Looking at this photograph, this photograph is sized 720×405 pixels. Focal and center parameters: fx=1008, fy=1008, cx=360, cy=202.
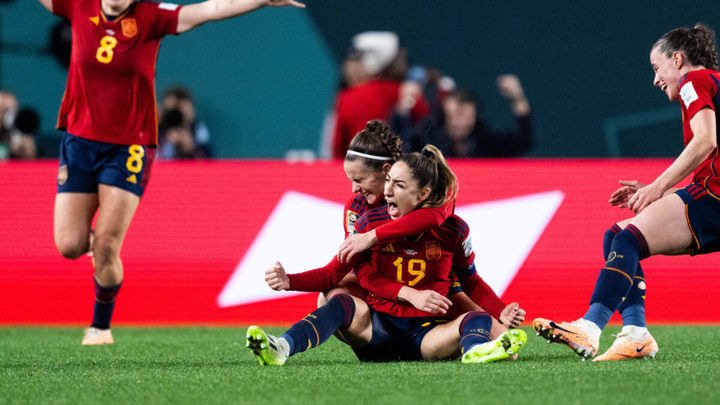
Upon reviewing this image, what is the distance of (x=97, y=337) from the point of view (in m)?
5.85

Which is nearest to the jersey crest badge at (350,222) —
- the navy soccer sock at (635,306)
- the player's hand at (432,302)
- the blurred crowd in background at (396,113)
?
the player's hand at (432,302)

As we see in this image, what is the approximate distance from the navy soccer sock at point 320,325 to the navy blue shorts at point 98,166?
1815mm

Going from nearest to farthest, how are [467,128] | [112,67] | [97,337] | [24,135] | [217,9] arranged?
[217,9] → [112,67] → [97,337] → [467,128] → [24,135]

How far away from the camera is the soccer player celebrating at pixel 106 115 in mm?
5664

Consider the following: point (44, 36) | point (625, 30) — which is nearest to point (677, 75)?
point (625, 30)

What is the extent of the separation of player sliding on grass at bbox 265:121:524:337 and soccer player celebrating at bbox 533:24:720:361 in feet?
1.26

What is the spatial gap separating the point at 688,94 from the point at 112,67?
313 centimetres

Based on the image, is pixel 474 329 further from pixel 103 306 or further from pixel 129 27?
pixel 129 27

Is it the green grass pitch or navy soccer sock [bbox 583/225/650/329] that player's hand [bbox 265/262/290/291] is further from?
navy soccer sock [bbox 583/225/650/329]

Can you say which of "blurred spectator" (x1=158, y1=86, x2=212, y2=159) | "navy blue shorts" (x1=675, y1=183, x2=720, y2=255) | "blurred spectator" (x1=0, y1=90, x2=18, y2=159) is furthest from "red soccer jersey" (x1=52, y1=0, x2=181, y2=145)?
"blurred spectator" (x1=0, y1=90, x2=18, y2=159)

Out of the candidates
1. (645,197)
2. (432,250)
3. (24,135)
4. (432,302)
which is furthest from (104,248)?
(24,135)

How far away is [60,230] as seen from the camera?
5703 mm

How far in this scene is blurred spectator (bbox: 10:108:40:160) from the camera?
9.28 m

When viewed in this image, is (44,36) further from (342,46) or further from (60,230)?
(60,230)
